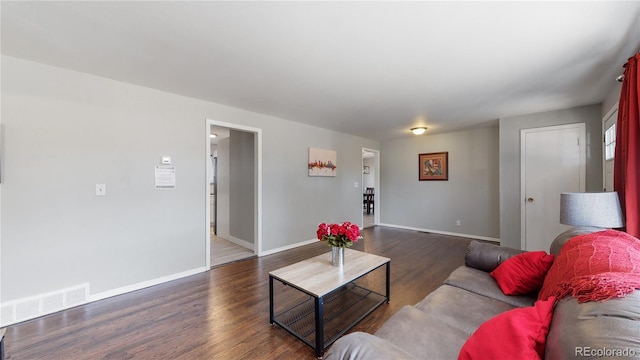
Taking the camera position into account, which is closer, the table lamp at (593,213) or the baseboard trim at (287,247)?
the table lamp at (593,213)

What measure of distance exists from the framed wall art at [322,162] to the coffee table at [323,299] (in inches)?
92.7

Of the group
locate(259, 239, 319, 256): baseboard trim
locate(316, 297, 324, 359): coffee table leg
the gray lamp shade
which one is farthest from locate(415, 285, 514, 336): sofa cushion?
locate(259, 239, 319, 256): baseboard trim

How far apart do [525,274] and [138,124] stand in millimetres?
3817

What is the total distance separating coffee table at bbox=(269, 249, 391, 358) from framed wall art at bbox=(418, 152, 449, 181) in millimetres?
3685

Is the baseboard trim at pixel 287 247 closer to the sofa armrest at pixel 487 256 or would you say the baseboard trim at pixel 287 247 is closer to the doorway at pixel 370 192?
the doorway at pixel 370 192

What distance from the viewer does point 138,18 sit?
63.4 inches

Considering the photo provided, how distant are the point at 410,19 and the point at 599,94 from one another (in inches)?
126

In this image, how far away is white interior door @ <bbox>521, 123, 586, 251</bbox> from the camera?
11.7ft

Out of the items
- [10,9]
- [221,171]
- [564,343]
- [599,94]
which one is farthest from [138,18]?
[599,94]

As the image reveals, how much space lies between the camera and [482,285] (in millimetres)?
1842

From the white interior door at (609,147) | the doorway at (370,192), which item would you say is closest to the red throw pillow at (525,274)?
the white interior door at (609,147)

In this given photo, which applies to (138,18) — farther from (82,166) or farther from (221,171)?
(221,171)

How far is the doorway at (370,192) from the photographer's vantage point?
6504 mm

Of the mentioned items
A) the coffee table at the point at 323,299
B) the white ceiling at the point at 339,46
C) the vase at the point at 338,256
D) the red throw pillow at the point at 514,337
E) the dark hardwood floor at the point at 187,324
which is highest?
the white ceiling at the point at 339,46
